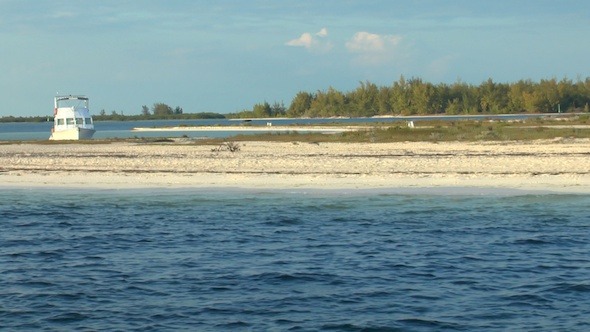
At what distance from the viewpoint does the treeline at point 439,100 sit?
10388 centimetres

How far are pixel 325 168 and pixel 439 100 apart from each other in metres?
91.1

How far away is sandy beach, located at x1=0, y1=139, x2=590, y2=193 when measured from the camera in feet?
72.4

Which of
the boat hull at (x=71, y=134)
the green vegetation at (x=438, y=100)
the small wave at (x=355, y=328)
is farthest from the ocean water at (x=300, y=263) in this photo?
the green vegetation at (x=438, y=100)

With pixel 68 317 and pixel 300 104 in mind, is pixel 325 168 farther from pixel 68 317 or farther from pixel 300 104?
pixel 300 104

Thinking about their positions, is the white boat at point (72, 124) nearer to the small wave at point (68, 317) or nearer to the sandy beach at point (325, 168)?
the sandy beach at point (325, 168)

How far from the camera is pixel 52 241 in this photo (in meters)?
15.8

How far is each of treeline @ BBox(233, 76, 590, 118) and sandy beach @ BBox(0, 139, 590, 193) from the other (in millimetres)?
71224

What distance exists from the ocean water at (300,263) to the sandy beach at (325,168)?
172 centimetres

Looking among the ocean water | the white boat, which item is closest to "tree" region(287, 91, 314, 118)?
the white boat

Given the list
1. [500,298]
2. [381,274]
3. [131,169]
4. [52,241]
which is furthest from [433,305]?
[131,169]

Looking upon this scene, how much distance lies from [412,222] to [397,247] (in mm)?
2609

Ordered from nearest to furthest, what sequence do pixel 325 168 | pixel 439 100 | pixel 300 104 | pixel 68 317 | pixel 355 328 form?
pixel 355 328, pixel 68 317, pixel 325 168, pixel 439 100, pixel 300 104

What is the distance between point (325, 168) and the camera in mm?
25266

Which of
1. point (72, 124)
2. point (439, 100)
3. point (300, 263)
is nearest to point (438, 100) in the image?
point (439, 100)
